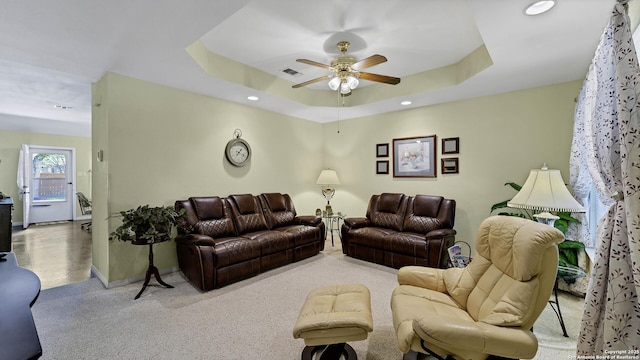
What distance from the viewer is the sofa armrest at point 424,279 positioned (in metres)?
2.12

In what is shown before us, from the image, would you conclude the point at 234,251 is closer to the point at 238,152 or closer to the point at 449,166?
the point at 238,152

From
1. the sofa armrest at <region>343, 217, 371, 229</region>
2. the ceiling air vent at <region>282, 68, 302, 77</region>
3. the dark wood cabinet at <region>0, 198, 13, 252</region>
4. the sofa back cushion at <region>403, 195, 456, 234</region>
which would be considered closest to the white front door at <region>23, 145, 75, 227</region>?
the dark wood cabinet at <region>0, 198, 13, 252</region>

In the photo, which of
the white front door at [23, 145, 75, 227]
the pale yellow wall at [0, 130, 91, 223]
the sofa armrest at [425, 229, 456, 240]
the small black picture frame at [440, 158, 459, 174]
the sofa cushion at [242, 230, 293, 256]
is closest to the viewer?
the sofa armrest at [425, 229, 456, 240]

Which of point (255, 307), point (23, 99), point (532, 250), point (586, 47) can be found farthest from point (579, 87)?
point (23, 99)

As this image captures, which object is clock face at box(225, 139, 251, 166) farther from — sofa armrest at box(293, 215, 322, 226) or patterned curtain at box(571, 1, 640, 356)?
patterned curtain at box(571, 1, 640, 356)

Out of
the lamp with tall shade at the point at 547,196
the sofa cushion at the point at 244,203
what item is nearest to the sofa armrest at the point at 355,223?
the sofa cushion at the point at 244,203

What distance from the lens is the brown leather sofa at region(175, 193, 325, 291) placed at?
301 centimetres

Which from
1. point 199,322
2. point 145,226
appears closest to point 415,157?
point 199,322

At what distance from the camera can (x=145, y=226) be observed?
288 cm

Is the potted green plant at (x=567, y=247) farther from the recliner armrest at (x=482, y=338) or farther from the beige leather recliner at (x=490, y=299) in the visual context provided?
the recliner armrest at (x=482, y=338)

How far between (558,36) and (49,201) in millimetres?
10893

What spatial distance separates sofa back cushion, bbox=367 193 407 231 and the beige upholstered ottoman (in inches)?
90.7

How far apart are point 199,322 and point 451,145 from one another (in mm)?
4196

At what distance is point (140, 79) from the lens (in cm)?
328
